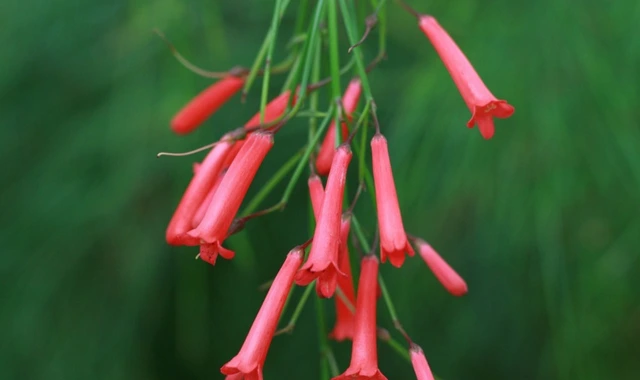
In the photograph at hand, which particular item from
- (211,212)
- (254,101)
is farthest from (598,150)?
(211,212)

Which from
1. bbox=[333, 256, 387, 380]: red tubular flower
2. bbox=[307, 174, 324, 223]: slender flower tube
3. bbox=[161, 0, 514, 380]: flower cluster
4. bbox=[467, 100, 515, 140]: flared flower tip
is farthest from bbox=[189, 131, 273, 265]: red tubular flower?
bbox=[467, 100, 515, 140]: flared flower tip

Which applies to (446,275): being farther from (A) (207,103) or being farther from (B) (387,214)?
(A) (207,103)

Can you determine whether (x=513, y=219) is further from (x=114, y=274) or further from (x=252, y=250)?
(x=114, y=274)

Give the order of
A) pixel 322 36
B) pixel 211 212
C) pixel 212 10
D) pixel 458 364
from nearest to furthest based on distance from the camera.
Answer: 1. pixel 211 212
2. pixel 322 36
3. pixel 212 10
4. pixel 458 364

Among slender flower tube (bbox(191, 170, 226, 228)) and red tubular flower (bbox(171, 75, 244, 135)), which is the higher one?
red tubular flower (bbox(171, 75, 244, 135))

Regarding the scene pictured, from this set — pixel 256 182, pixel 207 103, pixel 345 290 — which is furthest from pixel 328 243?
pixel 256 182

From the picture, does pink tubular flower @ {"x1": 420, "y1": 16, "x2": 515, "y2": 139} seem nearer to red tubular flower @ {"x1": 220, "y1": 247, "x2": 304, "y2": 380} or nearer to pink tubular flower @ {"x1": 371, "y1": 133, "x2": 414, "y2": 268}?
pink tubular flower @ {"x1": 371, "y1": 133, "x2": 414, "y2": 268}
